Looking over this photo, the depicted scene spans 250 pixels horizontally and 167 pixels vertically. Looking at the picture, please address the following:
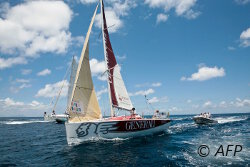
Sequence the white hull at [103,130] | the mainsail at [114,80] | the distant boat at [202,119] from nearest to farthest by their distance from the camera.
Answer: the white hull at [103,130], the mainsail at [114,80], the distant boat at [202,119]

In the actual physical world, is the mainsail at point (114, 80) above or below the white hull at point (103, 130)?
above

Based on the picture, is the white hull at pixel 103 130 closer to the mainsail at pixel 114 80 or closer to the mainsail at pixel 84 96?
the mainsail at pixel 84 96

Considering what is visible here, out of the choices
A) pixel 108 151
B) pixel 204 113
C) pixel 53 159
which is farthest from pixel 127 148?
pixel 204 113

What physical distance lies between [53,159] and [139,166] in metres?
6.06

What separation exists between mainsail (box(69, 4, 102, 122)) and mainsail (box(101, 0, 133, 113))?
113 inches

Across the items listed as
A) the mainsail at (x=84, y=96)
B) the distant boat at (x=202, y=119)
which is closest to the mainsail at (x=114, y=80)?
the mainsail at (x=84, y=96)

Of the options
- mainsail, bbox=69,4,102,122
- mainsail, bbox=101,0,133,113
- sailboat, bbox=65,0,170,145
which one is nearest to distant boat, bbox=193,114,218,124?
sailboat, bbox=65,0,170,145

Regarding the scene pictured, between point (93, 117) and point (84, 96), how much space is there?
2.13 meters

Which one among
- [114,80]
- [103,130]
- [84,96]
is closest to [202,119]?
[114,80]

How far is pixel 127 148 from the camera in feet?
51.4

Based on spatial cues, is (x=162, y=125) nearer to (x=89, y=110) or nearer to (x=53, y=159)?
(x=89, y=110)

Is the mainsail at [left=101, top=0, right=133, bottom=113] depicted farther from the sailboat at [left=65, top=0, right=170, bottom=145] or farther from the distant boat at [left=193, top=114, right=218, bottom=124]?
the distant boat at [left=193, top=114, right=218, bottom=124]

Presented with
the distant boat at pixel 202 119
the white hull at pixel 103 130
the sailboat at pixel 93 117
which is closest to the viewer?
the white hull at pixel 103 130

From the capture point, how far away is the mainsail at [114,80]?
21125 mm
